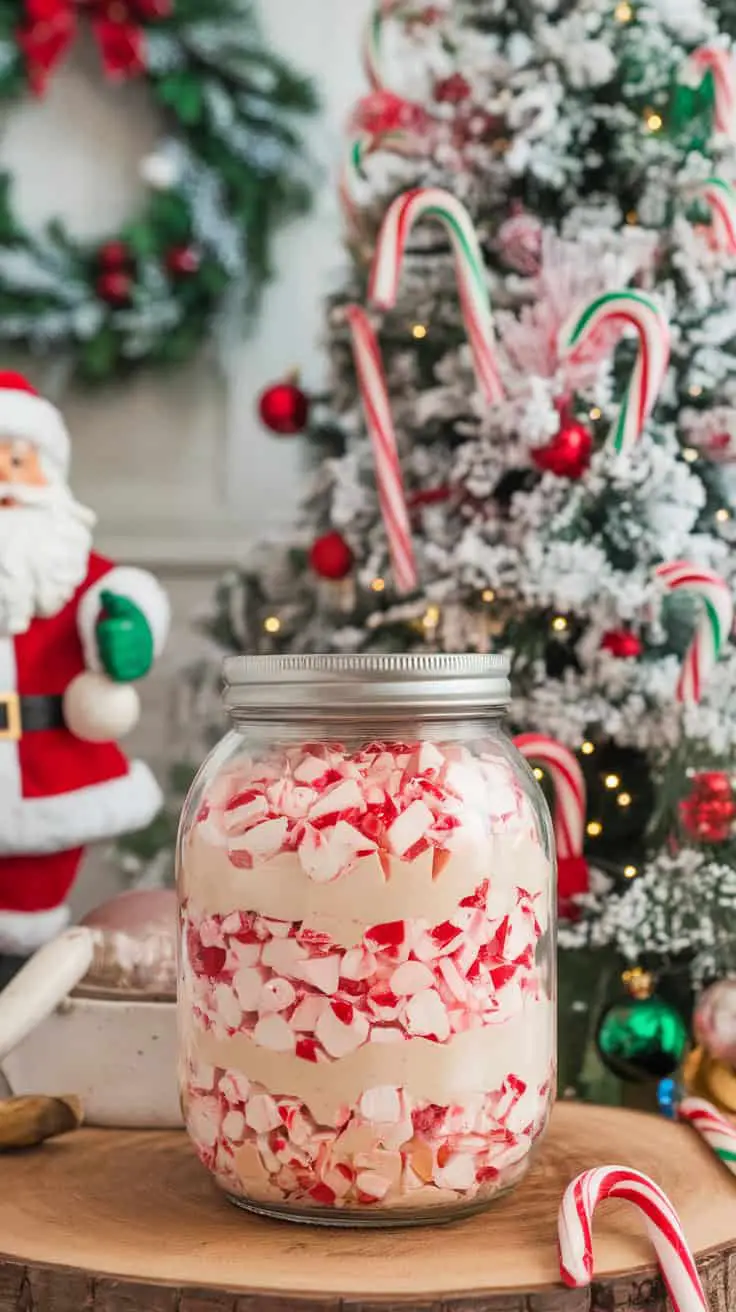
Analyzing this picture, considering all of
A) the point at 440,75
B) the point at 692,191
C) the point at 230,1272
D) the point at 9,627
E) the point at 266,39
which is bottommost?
the point at 230,1272

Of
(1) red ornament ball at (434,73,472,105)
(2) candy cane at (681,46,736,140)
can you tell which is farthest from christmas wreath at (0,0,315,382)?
(2) candy cane at (681,46,736,140)

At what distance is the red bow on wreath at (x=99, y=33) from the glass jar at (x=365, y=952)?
163cm

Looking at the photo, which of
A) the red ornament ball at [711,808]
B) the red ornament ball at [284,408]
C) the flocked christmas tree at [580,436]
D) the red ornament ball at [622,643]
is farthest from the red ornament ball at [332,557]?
the red ornament ball at [711,808]

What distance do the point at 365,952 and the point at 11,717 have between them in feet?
2.42

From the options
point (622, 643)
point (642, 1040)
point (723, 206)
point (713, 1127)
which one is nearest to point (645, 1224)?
point (713, 1127)

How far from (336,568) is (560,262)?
447 mm

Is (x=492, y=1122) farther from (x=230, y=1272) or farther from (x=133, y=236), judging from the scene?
(x=133, y=236)

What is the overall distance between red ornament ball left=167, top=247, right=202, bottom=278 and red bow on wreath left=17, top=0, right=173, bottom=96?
A: 0.30m

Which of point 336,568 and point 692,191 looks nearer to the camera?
point 692,191

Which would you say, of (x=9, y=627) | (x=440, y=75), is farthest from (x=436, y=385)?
(x=9, y=627)

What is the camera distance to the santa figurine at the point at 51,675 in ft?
4.99

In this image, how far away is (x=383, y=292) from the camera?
1522mm

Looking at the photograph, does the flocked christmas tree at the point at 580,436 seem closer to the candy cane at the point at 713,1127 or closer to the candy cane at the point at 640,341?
the candy cane at the point at 640,341

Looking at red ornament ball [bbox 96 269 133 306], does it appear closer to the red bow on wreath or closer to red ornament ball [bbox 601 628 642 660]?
the red bow on wreath
